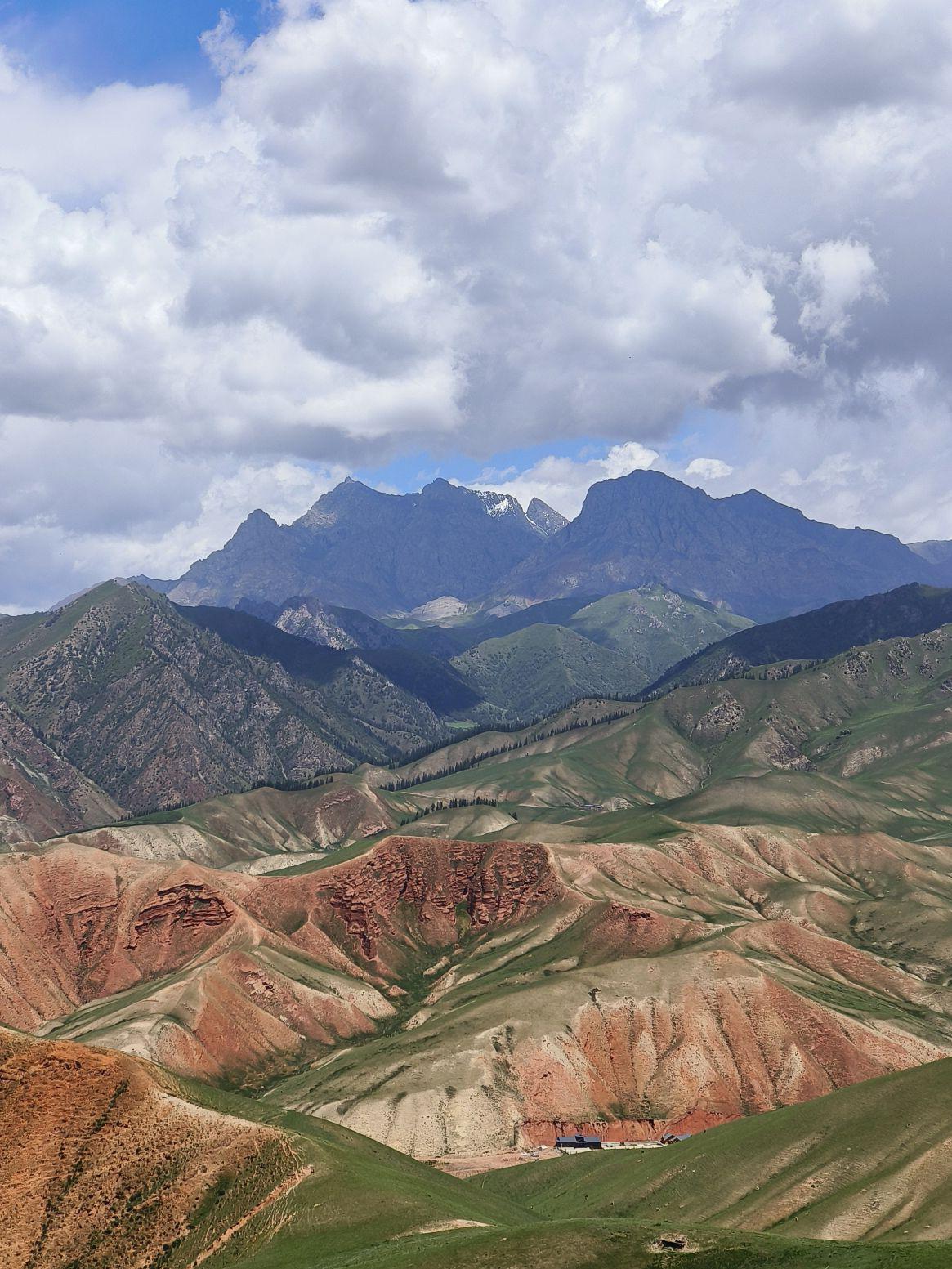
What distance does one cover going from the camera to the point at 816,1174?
5241 inches

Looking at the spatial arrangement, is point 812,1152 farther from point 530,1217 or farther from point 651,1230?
point 651,1230

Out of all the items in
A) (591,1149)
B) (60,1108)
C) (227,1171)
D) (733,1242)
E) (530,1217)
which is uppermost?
(60,1108)

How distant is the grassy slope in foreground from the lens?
120 m

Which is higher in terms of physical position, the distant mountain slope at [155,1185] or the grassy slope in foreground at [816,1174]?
the distant mountain slope at [155,1185]

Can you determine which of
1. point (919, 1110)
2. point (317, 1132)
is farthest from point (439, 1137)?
point (919, 1110)

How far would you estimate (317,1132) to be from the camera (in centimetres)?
13162

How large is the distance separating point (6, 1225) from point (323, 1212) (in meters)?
Result: 26.6

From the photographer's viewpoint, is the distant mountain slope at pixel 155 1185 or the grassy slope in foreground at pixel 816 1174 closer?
the distant mountain slope at pixel 155 1185

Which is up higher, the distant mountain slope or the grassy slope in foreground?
the distant mountain slope

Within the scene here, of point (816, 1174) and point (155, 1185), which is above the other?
point (155, 1185)

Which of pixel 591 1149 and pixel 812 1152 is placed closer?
pixel 812 1152

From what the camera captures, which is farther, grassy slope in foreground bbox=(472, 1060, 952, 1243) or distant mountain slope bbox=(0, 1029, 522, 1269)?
grassy slope in foreground bbox=(472, 1060, 952, 1243)

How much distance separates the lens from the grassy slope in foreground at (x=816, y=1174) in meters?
120

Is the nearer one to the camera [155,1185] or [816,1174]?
[155,1185]
